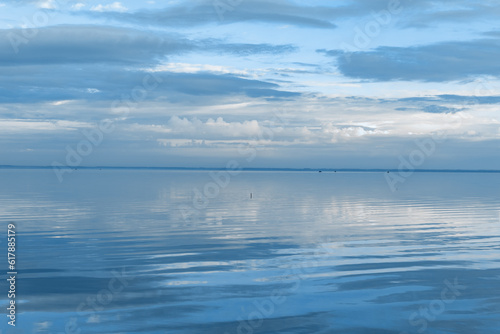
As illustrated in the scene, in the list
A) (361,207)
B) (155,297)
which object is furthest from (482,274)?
(361,207)

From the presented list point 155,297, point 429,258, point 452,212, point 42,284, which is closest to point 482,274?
point 429,258

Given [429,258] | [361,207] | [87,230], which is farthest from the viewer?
[361,207]

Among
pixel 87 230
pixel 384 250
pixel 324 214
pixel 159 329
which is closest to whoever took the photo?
pixel 159 329

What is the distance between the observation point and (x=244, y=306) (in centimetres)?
1766

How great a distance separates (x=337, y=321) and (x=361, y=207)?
40.4 m

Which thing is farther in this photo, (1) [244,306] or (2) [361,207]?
(2) [361,207]

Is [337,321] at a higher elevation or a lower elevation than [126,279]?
lower

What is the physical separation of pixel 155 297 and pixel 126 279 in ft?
10.4

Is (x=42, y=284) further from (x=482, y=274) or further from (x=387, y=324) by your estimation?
(x=482, y=274)

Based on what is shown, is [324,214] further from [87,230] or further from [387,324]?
[387,324]

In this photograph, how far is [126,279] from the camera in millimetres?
21359

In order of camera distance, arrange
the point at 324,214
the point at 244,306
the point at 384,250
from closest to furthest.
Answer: the point at 244,306
the point at 384,250
the point at 324,214

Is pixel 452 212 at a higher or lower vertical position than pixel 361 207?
lower

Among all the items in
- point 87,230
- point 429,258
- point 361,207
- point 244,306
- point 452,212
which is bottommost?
point 244,306
